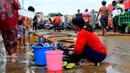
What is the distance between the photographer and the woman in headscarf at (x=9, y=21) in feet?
20.7

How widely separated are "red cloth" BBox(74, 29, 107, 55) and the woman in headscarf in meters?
1.42

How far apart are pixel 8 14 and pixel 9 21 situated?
163 millimetres

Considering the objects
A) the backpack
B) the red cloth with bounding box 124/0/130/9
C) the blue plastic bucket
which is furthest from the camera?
the red cloth with bounding box 124/0/130/9

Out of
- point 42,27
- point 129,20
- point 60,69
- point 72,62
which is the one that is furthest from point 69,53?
point 42,27

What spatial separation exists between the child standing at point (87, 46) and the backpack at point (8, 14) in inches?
54.3

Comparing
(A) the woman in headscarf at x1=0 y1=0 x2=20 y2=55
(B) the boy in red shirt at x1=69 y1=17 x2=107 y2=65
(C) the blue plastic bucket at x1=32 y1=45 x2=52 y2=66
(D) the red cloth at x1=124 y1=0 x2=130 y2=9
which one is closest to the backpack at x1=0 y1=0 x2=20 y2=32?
(A) the woman in headscarf at x1=0 y1=0 x2=20 y2=55

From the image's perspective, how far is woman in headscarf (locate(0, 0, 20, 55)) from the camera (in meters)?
6.32

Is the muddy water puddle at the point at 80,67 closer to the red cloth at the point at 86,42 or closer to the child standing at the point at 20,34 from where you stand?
the red cloth at the point at 86,42

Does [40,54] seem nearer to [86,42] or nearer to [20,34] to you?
[86,42]

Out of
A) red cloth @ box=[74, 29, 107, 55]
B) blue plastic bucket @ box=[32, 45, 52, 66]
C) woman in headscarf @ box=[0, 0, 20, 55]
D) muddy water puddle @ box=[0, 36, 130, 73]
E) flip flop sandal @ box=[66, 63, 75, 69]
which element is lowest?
muddy water puddle @ box=[0, 36, 130, 73]

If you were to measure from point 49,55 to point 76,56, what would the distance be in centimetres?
95

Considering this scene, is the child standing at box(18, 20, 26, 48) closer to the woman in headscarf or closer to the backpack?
the woman in headscarf

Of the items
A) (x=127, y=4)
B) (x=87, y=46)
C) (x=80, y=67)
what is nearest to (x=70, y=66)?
(x=80, y=67)

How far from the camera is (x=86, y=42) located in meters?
7.19
